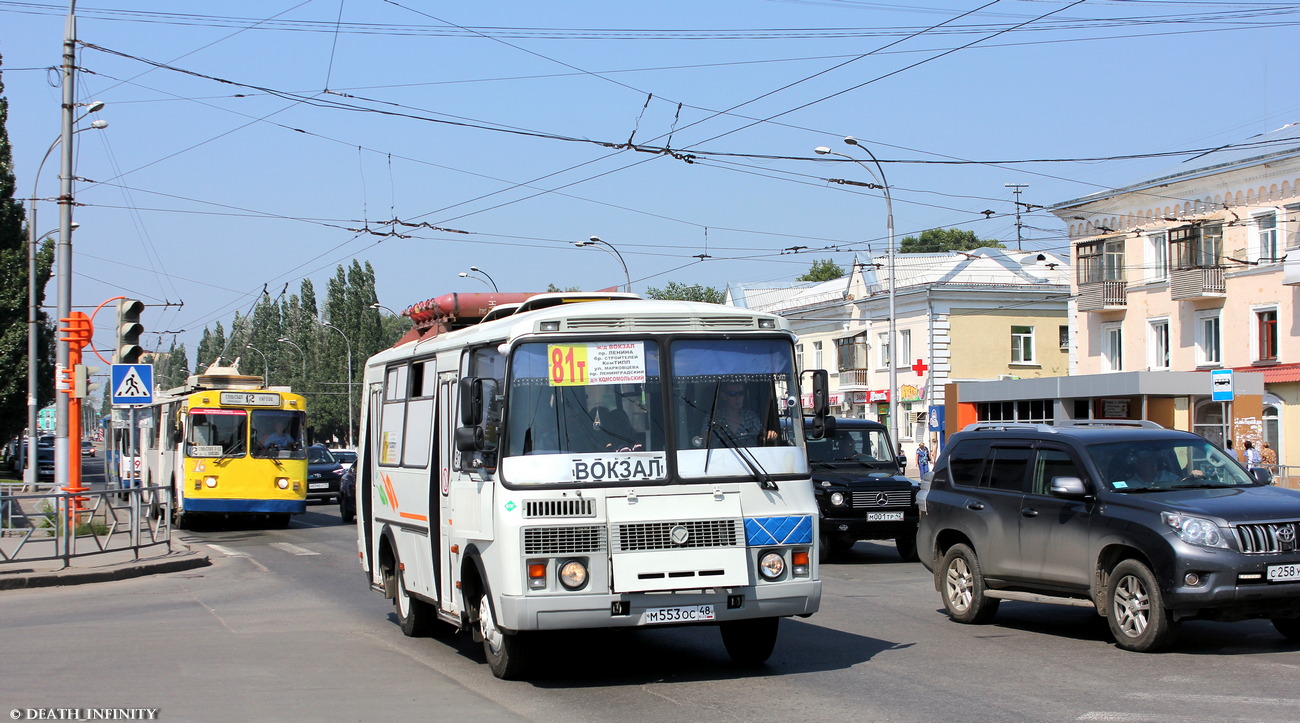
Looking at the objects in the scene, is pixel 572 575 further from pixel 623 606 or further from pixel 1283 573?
pixel 1283 573

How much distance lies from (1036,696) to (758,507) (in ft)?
7.01

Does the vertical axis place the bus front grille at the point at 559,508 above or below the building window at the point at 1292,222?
below

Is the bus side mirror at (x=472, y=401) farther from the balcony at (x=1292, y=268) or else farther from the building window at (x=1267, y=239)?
the building window at (x=1267, y=239)

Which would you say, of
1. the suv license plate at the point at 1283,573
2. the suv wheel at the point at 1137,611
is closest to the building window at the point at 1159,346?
the suv wheel at the point at 1137,611

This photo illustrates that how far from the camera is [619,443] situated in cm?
880

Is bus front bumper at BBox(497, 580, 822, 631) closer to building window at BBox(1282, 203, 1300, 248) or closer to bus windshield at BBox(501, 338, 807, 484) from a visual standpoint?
bus windshield at BBox(501, 338, 807, 484)

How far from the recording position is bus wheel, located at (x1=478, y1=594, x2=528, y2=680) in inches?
349

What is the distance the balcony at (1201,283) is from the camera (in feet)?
138

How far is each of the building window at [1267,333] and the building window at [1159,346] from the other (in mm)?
4634

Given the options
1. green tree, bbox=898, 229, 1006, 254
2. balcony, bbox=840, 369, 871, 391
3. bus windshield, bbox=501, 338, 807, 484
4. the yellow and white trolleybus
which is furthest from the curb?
green tree, bbox=898, 229, 1006, 254

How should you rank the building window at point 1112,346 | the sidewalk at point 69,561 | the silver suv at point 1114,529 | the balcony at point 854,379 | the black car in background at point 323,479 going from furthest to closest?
the balcony at point 854,379, the building window at point 1112,346, the black car in background at point 323,479, the sidewalk at point 69,561, the silver suv at point 1114,529

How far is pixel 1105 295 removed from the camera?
47.0 meters

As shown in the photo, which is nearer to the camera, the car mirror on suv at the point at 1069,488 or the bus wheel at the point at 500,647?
the bus wheel at the point at 500,647

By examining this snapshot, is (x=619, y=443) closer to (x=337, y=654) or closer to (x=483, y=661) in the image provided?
(x=483, y=661)
